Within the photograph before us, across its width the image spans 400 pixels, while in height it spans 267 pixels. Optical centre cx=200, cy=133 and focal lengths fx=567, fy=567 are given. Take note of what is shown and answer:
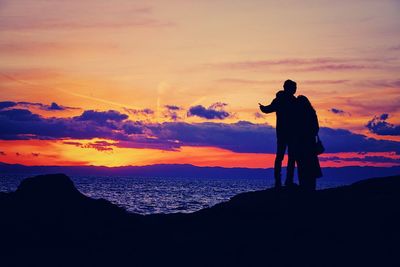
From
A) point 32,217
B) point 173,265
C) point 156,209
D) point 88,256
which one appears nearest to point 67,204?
point 32,217

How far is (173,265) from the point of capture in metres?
15.4

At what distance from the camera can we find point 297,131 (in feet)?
57.9

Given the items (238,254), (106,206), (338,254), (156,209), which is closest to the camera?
(338,254)

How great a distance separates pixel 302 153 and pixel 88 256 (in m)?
7.29

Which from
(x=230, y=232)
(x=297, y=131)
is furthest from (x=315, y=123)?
(x=230, y=232)

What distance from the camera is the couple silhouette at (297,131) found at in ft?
57.0

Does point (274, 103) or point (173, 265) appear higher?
point (274, 103)

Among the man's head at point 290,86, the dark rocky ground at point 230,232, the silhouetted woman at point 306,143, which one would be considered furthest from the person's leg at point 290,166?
the man's head at point 290,86

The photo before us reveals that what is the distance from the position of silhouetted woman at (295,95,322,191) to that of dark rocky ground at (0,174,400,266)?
66 cm

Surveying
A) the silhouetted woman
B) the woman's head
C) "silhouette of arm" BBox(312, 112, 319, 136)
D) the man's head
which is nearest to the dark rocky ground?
the silhouetted woman

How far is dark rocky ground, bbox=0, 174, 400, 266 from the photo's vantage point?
14625 mm

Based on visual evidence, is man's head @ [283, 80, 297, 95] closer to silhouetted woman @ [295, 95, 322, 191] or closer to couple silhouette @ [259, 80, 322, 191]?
couple silhouette @ [259, 80, 322, 191]

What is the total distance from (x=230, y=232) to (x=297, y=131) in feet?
12.6

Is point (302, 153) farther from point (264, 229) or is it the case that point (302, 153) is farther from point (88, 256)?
point (88, 256)
